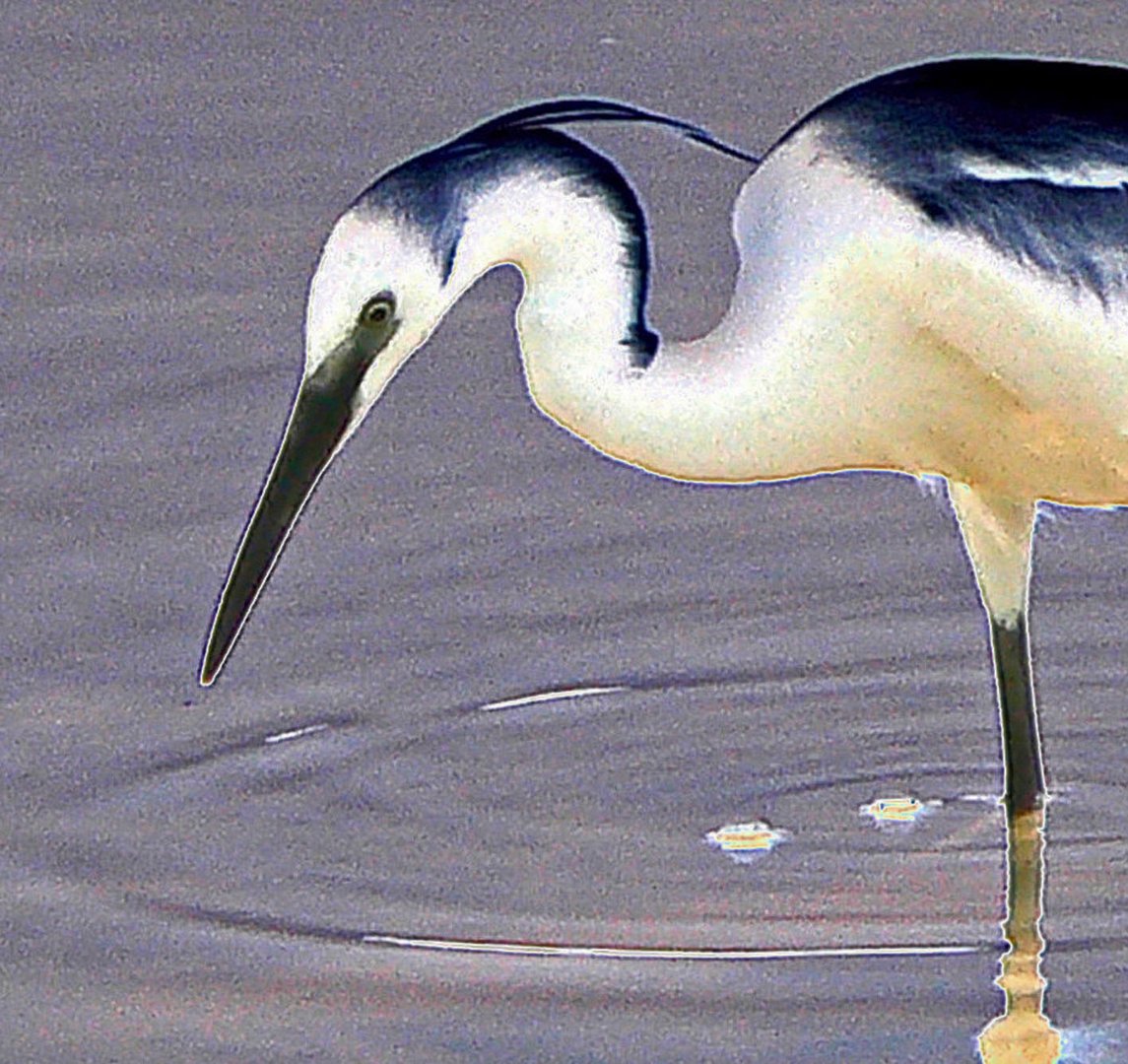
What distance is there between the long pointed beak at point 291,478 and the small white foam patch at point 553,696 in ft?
3.23

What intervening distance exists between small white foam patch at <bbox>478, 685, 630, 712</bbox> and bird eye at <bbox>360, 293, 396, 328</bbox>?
1.39m

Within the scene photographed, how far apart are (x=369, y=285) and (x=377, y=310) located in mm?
44

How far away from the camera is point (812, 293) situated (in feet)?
18.4

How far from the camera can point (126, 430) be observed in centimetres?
772

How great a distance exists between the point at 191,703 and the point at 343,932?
0.87 meters

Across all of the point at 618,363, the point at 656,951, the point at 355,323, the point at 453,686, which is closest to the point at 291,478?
the point at 355,323

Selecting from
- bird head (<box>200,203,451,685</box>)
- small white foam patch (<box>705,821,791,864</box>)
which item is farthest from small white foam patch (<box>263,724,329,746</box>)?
bird head (<box>200,203,451,685</box>)

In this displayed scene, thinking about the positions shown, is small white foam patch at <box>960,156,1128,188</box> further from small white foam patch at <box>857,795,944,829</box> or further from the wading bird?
small white foam patch at <box>857,795,944,829</box>

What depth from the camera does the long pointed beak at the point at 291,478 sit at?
5469mm

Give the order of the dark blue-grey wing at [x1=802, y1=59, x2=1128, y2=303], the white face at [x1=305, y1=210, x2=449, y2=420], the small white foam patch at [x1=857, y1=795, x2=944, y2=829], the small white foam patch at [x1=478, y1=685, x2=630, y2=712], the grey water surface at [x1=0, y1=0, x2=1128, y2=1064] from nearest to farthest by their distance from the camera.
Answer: the white face at [x1=305, y1=210, x2=449, y2=420]
the dark blue-grey wing at [x1=802, y1=59, x2=1128, y2=303]
the grey water surface at [x1=0, y1=0, x2=1128, y2=1064]
the small white foam patch at [x1=857, y1=795, x2=944, y2=829]
the small white foam patch at [x1=478, y1=685, x2=630, y2=712]

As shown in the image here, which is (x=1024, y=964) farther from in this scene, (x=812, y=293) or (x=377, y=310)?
(x=377, y=310)

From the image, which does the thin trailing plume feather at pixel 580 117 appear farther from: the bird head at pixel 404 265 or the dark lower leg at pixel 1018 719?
the dark lower leg at pixel 1018 719

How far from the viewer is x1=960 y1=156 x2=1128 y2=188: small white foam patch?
5.68 m

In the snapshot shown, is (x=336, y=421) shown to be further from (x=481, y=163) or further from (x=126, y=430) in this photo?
(x=126, y=430)
